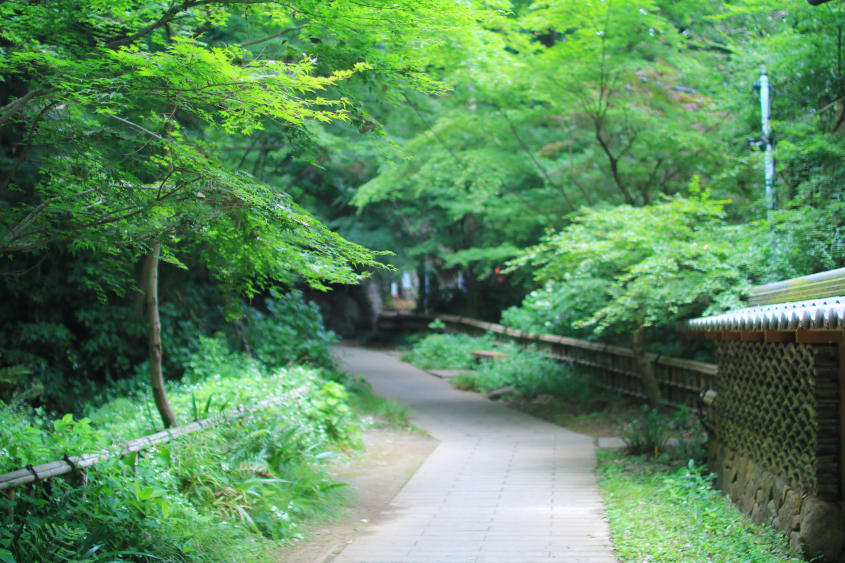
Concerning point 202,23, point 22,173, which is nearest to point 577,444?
point 202,23

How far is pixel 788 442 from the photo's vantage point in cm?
608

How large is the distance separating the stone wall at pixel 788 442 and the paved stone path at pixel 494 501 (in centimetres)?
141

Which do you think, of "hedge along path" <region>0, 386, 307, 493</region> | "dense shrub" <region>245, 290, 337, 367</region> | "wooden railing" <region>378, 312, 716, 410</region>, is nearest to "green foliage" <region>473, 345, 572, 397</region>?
"wooden railing" <region>378, 312, 716, 410</region>

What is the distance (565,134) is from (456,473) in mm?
8759

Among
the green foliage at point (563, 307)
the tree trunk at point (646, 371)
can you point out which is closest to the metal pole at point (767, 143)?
the green foliage at point (563, 307)

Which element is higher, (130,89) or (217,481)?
(130,89)

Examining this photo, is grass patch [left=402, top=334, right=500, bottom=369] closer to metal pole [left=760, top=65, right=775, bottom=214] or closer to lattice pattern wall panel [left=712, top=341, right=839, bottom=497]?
metal pole [left=760, top=65, right=775, bottom=214]

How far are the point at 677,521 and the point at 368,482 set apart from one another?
3.63 m

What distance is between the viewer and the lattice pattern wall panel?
18.2 ft

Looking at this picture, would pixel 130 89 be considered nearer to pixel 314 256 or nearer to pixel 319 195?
pixel 314 256

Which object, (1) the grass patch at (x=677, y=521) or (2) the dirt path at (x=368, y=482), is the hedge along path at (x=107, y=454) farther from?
(1) the grass patch at (x=677, y=521)

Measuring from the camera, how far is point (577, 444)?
1059 cm

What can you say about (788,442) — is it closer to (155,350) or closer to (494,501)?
(494,501)

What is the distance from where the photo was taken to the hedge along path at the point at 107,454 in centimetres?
450
